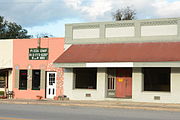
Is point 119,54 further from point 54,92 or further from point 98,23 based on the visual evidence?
point 54,92

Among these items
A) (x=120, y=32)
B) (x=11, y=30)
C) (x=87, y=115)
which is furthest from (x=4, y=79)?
(x=11, y=30)

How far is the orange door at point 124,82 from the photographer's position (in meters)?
24.8

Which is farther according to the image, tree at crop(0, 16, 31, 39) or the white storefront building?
tree at crop(0, 16, 31, 39)

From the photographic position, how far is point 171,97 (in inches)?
888

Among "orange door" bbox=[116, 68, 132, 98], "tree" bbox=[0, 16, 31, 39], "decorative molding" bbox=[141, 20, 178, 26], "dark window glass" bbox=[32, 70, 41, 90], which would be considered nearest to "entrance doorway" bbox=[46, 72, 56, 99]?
"dark window glass" bbox=[32, 70, 41, 90]

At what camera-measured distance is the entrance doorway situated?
1073 inches

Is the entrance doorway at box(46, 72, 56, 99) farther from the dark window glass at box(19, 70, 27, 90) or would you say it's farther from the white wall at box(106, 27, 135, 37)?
the white wall at box(106, 27, 135, 37)

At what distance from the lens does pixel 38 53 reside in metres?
27.8

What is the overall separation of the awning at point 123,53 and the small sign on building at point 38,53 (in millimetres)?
2508

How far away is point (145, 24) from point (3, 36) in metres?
46.2

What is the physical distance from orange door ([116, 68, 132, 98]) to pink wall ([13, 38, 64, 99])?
173 inches

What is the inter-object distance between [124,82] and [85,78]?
296cm

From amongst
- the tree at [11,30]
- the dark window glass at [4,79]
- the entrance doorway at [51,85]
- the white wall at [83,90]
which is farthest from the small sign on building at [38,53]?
the tree at [11,30]

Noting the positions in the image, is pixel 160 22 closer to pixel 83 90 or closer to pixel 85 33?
pixel 85 33
